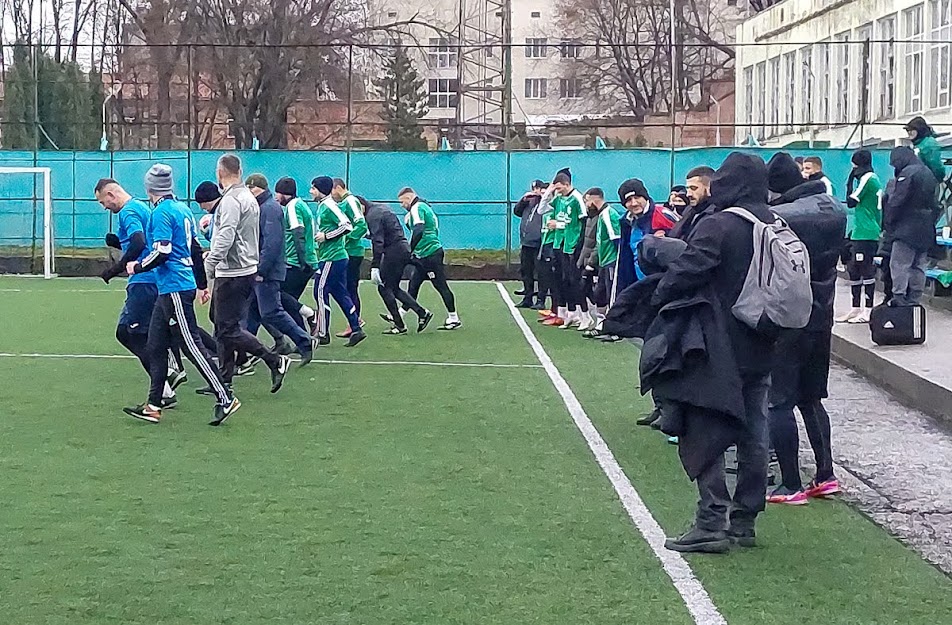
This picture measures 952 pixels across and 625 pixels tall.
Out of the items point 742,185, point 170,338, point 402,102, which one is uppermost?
point 402,102

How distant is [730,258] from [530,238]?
13783mm

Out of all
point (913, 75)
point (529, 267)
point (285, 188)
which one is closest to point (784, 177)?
point (285, 188)

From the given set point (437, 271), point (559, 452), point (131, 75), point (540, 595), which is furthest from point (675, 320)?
point (131, 75)

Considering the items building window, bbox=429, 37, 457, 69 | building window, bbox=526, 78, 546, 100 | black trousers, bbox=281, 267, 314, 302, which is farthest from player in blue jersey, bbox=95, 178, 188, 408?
building window, bbox=526, 78, 546, 100

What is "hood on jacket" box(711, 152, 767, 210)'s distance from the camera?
6441 millimetres

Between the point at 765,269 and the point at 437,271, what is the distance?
11.1 m

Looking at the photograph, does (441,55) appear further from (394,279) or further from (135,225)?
(135,225)

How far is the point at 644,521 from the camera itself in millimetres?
7203

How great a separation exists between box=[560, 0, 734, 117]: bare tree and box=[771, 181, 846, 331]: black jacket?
42584mm

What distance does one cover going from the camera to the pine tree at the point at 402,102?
3353 cm

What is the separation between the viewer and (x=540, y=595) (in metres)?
5.80

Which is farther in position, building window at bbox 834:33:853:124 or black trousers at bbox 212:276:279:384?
building window at bbox 834:33:853:124

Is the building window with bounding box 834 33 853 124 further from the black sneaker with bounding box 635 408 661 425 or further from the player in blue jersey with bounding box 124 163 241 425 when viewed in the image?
the player in blue jersey with bounding box 124 163 241 425

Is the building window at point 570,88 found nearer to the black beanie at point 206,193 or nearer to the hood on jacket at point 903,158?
the hood on jacket at point 903,158
